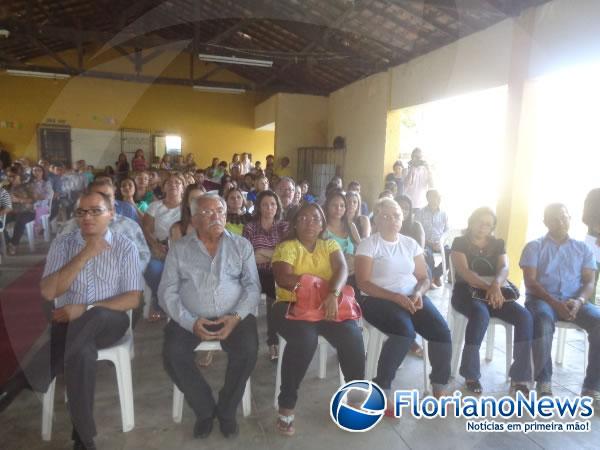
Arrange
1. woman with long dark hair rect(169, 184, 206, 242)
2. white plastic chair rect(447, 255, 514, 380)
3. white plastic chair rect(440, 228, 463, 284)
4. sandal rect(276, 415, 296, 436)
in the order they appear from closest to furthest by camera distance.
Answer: sandal rect(276, 415, 296, 436), white plastic chair rect(447, 255, 514, 380), woman with long dark hair rect(169, 184, 206, 242), white plastic chair rect(440, 228, 463, 284)

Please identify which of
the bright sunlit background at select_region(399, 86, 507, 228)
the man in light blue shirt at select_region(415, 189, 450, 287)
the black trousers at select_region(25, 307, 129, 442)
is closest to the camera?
the black trousers at select_region(25, 307, 129, 442)

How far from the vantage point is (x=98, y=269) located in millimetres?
1998

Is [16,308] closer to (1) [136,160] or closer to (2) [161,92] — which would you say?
(1) [136,160]

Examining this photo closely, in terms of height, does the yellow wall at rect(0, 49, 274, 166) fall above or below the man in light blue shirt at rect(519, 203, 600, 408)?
above

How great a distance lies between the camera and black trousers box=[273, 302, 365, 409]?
6.68 ft

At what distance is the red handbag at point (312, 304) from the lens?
7.09ft

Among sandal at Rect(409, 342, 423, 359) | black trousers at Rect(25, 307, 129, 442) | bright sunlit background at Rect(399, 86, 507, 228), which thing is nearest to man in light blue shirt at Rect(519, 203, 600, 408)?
sandal at Rect(409, 342, 423, 359)

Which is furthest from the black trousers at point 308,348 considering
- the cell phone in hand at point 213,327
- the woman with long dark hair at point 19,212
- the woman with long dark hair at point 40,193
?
the woman with long dark hair at point 40,193

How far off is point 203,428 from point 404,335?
1.06m

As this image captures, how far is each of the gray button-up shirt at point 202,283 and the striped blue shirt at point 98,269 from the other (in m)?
0.16

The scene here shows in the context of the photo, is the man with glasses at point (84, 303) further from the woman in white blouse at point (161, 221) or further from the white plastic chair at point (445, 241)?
the white plastic chair at point (445, 241)

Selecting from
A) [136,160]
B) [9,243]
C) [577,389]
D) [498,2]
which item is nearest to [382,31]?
[498,2]

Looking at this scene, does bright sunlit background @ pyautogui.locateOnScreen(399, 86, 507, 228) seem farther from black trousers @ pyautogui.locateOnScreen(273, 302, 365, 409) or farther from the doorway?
the doorway

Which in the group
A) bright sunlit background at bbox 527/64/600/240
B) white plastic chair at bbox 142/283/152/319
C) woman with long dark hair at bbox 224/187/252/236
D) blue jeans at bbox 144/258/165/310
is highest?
bright sunlit background at bbox 527/64/600/240
